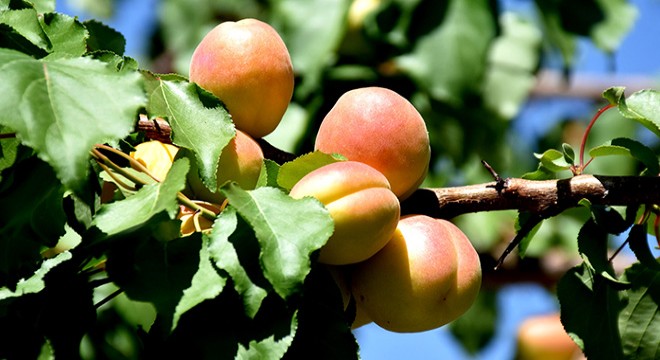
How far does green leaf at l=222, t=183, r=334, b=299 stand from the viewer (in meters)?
0.72

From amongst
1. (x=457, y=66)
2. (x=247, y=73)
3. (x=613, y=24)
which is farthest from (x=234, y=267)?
(x=613, y=24)

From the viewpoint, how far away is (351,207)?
792mm

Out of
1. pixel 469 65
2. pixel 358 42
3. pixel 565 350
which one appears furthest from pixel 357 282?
pixel 565 350

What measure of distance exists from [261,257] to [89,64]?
0.65 ft

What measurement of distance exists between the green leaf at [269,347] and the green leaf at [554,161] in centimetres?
35

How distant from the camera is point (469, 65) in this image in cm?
184

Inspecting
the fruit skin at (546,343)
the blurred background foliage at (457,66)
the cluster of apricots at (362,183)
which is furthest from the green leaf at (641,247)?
the fruit skin at (546,343)

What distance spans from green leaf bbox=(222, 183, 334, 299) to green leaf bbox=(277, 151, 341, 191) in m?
0.07

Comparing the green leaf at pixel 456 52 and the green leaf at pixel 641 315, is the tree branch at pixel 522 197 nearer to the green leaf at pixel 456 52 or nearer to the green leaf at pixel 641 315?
the green leaf at pixel 641 315

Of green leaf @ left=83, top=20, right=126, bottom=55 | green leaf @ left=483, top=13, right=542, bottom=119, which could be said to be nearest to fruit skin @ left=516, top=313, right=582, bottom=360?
green leaf @ left=483, top=13, right=542, bottom=119

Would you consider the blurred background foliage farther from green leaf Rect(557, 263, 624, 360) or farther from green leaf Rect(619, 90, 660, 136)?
green leaf Rect(619, 90, 660, 136)

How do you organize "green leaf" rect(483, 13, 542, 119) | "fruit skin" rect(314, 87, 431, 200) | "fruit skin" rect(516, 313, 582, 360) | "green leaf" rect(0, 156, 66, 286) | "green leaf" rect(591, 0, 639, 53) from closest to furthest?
"green leaf" rect(0, 156, 66, 286), "fruit skin" rect(314, 87, 431, 200), "green leaf" rect(591, 0, 639, 53), "green leaf" rect(483, 13, 542, 119), "fruit skin" rect(516, 313, 582, 360)

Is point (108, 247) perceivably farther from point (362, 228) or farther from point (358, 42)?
point (358, 42)

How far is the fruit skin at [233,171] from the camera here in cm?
86
